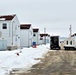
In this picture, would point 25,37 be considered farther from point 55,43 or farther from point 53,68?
point 53,68

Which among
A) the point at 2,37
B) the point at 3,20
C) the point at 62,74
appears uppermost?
the point at 3,20

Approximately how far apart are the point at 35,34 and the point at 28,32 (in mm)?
22748

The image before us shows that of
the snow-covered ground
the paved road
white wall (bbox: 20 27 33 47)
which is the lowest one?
the paved road

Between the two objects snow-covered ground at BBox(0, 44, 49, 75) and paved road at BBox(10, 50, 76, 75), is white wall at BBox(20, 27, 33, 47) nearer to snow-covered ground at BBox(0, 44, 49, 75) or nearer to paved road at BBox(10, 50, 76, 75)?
snow-covered ground at BBox(0, 44, 49, 75)

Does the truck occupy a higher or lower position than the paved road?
higher

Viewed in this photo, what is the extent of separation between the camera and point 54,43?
6019cm

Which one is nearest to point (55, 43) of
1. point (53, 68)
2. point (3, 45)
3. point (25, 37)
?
point (25, 37)

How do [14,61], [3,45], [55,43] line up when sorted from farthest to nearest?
[55,43] → [3,45] → [14,61]

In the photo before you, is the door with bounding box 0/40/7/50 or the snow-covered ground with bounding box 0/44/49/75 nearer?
the snow-covered ground with bounding box 0/44/49/75

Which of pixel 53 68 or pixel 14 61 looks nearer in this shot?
pixel 53 68

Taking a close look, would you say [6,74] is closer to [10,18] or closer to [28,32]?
[10,18]

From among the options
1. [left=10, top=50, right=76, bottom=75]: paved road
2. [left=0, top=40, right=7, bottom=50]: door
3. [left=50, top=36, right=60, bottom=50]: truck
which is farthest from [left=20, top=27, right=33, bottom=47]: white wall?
[left=10, top=50, right=76, bottom=75]: paved road

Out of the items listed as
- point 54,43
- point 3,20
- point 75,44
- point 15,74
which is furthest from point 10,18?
point 15,74

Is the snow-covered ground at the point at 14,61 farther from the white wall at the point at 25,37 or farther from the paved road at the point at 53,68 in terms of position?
the white wall at the point at 25,37
